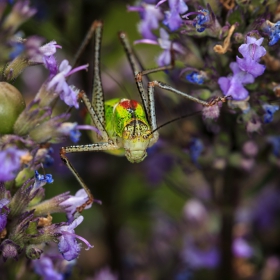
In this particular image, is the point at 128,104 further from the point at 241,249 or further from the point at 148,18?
the point at 241,249

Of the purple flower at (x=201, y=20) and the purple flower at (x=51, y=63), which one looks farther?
the purple flower at (x=201, y=20)

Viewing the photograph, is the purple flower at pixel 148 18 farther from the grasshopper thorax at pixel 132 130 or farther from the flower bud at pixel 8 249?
the flower bud at pixel 8 249

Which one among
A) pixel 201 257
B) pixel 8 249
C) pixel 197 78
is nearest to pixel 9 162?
pixel 8 249

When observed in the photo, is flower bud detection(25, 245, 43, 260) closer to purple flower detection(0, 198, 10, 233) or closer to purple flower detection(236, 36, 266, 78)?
purple flower detection(0, 198, 10, 233)

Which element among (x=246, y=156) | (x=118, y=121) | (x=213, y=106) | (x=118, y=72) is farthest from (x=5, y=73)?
(x=118, y=72)

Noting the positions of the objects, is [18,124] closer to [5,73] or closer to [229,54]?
[5,73]

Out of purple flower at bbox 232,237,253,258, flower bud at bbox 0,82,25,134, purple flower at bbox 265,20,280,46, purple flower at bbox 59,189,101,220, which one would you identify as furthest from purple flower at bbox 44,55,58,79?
purple flower at bbox 232,237,253,258

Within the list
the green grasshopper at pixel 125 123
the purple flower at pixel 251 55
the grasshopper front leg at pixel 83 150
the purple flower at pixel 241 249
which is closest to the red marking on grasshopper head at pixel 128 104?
the green grasshopper at pixel 125 123
